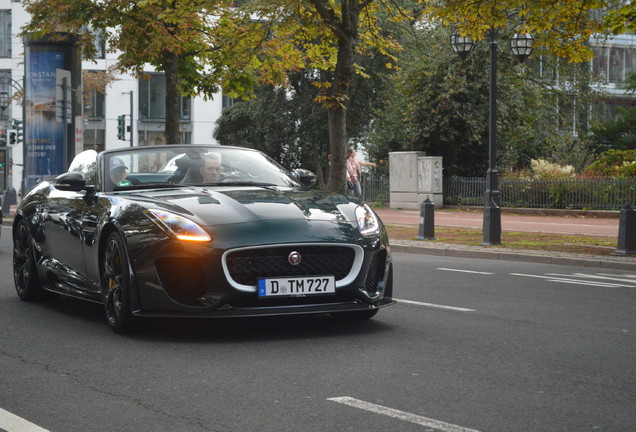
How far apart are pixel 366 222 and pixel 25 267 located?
3.86 metres

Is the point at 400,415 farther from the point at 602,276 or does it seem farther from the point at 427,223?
the point at 427,223

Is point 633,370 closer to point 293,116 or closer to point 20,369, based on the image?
point 20,369

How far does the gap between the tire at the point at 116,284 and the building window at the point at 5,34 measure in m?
65.0

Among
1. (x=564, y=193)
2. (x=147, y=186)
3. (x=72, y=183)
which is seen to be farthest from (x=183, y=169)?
(x=564, y=193)

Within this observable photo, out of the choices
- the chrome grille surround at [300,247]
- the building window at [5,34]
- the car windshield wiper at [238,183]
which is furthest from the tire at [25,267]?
the building window at [5,34]

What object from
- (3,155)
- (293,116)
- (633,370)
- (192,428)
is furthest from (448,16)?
(3,155)

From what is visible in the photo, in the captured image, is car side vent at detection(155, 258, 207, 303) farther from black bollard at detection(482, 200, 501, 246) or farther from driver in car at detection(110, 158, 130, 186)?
black bollard at detection(482, 200, 501, 246)

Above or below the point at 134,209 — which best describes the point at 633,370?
below

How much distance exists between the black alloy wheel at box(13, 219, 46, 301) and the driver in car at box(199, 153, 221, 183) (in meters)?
2.20

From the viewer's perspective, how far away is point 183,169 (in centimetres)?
881

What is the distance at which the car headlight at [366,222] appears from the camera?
7.87m

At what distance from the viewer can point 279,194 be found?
27.1 feet

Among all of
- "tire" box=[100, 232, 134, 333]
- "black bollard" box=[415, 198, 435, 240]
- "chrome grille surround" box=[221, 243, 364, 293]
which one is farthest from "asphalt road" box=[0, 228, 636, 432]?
"black bollard" box=[415, 198, 435, 240]

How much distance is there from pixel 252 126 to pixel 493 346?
Answer: 4840 centimetres
